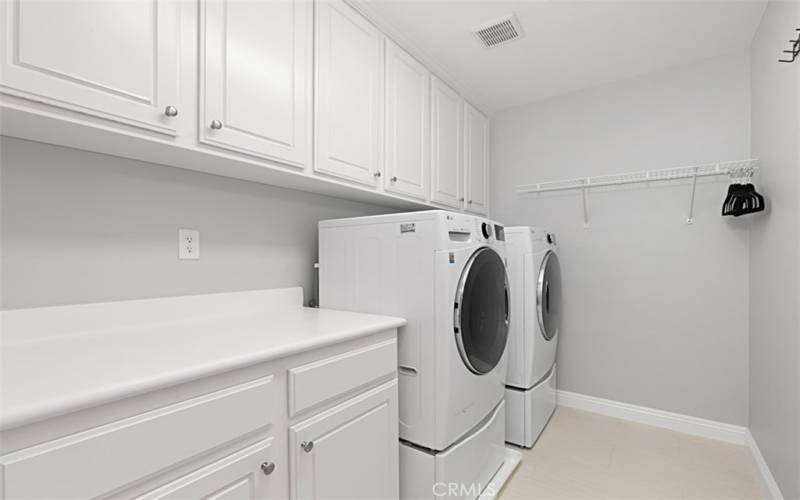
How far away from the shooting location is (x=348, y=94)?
1.71m

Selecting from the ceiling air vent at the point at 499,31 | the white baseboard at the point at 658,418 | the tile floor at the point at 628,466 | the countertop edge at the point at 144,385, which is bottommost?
the tile floor at the point at 628,466

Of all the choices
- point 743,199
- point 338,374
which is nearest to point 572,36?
point 743,199

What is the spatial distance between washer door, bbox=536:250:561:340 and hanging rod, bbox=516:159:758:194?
2.12 ft

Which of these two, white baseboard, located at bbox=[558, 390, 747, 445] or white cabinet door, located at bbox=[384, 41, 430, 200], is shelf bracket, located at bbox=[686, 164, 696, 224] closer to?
white baseboard, located at bbox=[558, 390, 747, 445]

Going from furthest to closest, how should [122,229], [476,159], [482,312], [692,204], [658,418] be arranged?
1. [476,159]
2. [658,418]
3. [692,204]
4. [482,312]
5. [122,229]

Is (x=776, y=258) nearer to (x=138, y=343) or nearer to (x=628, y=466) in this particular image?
(x=628, y=466)

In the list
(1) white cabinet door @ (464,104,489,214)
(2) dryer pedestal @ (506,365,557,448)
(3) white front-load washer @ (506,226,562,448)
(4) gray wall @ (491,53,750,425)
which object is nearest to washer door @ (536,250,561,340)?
(3) white front-load washer @ (506,226,562,448)

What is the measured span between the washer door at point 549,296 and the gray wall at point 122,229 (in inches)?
60.0

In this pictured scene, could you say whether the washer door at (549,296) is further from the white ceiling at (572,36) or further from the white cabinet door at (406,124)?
the white ceiling at (572,36)

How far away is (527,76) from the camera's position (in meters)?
2.58

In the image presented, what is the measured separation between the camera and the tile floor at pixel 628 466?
1821 millimetres

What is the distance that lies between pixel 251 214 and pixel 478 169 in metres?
1.93

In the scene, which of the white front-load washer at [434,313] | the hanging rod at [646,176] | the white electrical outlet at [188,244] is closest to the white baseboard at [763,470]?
the white front-load washer at [434,313]

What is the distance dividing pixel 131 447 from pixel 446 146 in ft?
7.41
